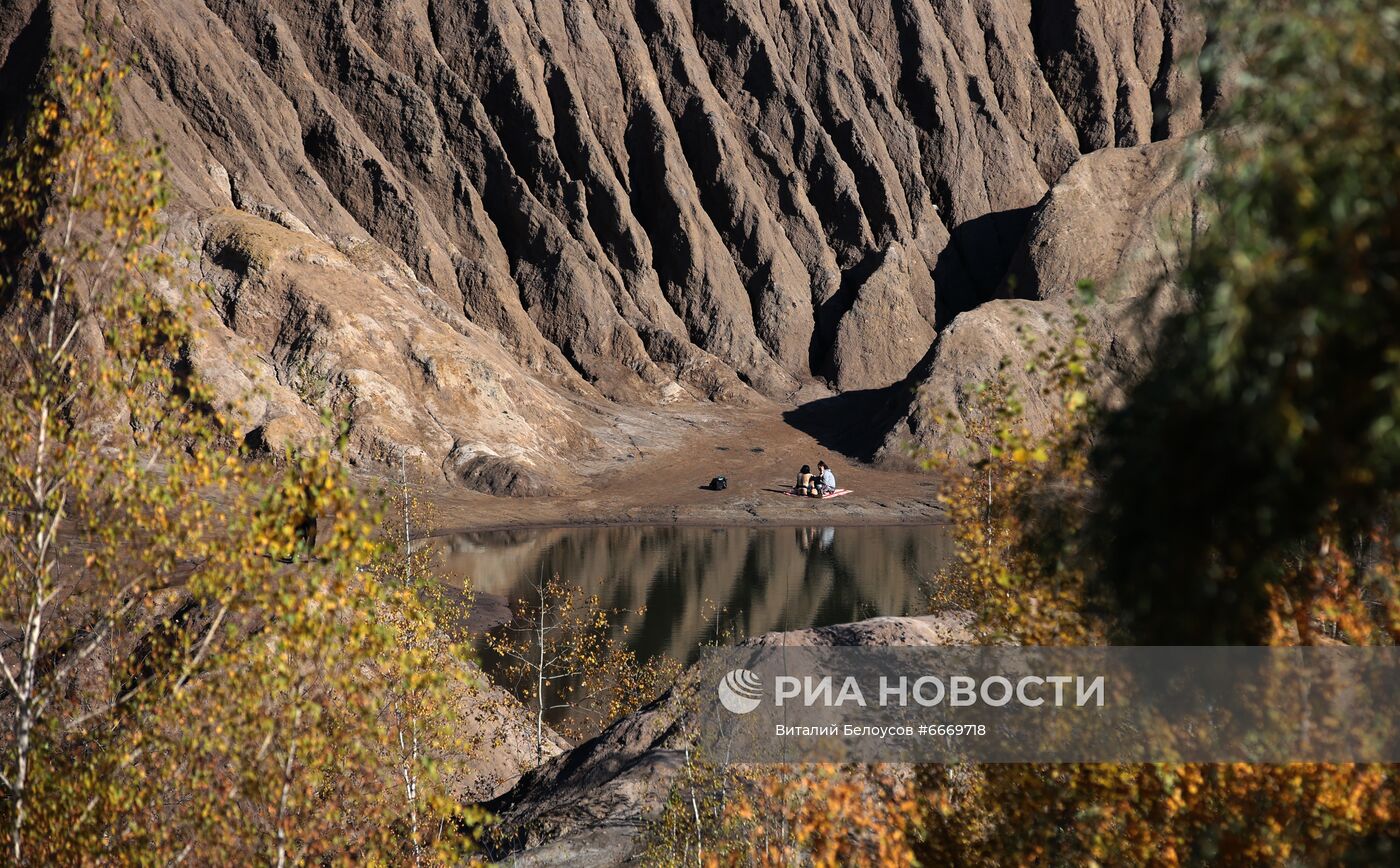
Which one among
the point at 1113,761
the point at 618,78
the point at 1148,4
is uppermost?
the point at 1148,4

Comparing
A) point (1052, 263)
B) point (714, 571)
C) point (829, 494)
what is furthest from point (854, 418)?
point (714, 571)

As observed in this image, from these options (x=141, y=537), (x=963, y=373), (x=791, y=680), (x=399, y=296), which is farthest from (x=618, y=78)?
(x=141, y=537)

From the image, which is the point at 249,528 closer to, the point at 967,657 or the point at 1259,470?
the point at 1259,470

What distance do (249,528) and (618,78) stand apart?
101m

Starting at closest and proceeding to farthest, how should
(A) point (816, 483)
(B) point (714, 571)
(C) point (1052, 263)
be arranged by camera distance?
(B) point (714, 571) → (A) point (816, 483) → (C) point (1052, 263)

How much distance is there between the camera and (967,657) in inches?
552

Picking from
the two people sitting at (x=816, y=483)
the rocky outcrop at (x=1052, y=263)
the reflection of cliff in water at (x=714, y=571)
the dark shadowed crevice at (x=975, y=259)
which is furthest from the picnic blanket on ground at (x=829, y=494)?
the dark shadowed crevice at (x=975, y=259)

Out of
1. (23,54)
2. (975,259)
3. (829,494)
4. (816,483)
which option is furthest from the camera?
(975,259)

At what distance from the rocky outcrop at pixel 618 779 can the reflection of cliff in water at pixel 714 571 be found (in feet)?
50.0

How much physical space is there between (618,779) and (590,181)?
85.5 m

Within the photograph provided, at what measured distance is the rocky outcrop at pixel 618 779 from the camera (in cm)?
1617

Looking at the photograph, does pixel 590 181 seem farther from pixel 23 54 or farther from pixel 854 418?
pixel 23 54

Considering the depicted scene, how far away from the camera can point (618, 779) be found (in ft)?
58.0

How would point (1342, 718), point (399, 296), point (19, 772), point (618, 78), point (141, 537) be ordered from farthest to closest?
point (618, 78) → point (399, 296) → point (141, 537) → point (19, 772) → point (1342, 718)
